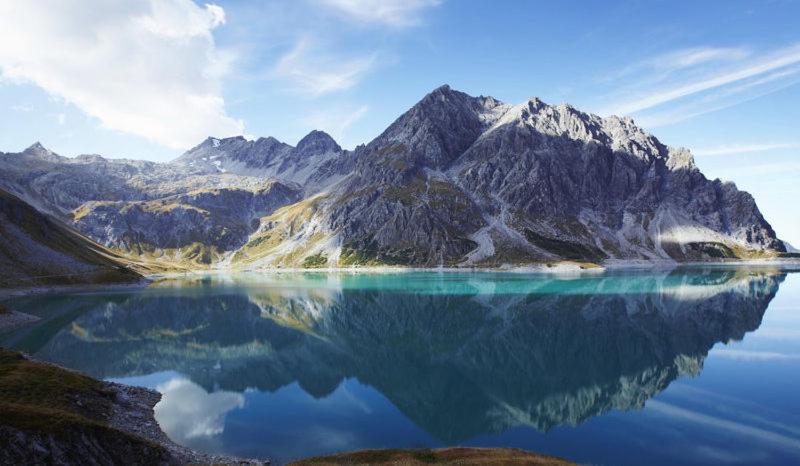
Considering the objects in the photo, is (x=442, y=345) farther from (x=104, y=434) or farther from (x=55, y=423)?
(x=55, y=423)

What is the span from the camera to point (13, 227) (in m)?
151

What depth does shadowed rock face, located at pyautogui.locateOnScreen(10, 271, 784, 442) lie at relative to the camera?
178 feet

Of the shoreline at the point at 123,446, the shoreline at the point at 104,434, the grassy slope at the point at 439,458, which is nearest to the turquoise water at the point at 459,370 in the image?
the shoreline at the point at 104,434

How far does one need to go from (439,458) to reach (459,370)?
33.5 meters

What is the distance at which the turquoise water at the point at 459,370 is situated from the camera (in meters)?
41.8

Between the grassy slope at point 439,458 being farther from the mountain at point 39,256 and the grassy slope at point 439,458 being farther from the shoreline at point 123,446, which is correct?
the mountain at point 39,256

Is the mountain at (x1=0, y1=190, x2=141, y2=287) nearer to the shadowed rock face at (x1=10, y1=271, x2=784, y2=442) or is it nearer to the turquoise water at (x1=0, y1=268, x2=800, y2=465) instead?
the turquoise water at (x1=0, y1=268, x2=800, y2=465)

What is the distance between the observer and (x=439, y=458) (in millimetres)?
33625

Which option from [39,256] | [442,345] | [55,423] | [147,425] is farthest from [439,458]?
[39,256]

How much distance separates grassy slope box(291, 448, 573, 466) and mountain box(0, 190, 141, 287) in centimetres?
13575

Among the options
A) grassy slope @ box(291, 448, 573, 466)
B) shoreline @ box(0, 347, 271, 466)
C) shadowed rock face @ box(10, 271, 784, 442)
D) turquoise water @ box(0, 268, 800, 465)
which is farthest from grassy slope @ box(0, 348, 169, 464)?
shadowed rock face @ box(10, 271, 784, 442)

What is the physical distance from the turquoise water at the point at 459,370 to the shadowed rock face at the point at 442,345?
394 mm

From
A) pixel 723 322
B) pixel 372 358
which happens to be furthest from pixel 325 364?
pixel 723 322

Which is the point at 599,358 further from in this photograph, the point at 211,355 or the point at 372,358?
the point at 211,355
